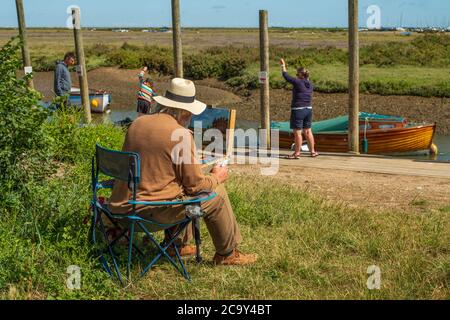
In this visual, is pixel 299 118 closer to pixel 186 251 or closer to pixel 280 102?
pixel 186 251

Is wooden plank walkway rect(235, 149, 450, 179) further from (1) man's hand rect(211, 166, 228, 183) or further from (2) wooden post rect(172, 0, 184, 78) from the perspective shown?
(1) man's hand rect(211, 166, 228, 183)

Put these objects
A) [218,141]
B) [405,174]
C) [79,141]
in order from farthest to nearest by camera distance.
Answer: [218,141]
[405,174]
[79,141]

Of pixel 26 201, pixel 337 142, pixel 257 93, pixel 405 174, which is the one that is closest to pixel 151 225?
pixel 26 201

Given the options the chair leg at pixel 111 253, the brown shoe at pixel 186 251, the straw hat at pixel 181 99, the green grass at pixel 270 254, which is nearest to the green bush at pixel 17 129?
the green grass at pixel 270 254

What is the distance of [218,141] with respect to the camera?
1205 cm

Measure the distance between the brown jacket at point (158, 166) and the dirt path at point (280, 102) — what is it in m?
20.8

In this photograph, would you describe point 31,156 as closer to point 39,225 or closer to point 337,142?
point 39,225

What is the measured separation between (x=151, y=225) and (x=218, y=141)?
22.1ft

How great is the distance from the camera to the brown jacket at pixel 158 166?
17.4 feet

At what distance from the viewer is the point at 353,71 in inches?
504

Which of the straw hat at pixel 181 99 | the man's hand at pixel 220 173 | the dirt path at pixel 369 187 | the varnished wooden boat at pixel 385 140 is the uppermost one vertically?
the straw hat at pixel 181 99

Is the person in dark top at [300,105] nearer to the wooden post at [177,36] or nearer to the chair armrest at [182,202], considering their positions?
the wooden post at [177,36]

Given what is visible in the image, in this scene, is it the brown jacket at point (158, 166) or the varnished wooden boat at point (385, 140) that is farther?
the varnished wooden boat at point (385, 140)

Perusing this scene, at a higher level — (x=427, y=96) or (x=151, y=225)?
(x=151, y=225)
